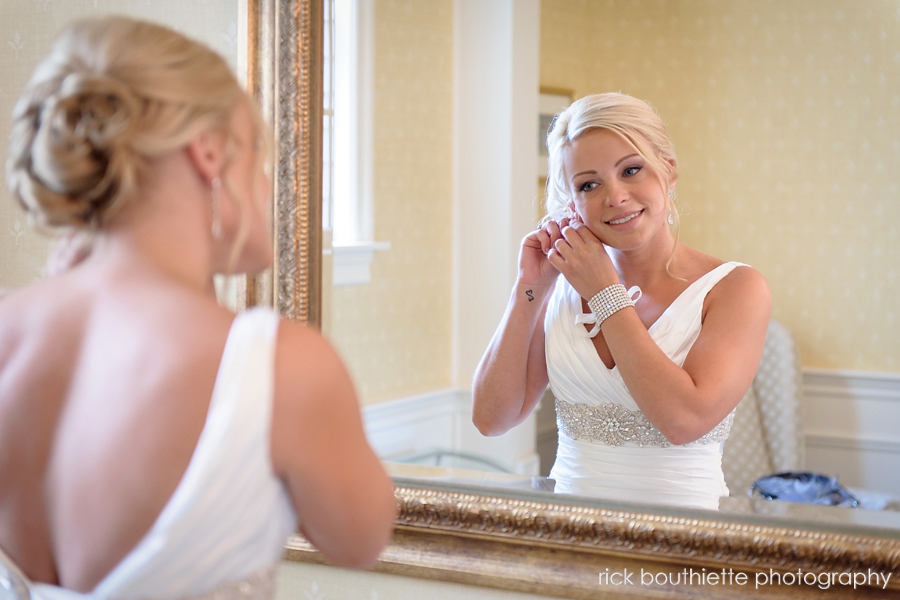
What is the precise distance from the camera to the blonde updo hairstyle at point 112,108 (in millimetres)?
709

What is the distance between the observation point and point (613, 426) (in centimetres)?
145

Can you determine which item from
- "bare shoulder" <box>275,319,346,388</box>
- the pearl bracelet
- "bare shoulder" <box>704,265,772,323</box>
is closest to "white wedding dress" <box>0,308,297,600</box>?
"bare shoulder" <box>275,319,346,388</box>

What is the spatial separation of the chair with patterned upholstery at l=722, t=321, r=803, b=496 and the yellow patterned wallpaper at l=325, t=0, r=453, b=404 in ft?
1.75

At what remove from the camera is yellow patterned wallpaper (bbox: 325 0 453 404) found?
5.43ft

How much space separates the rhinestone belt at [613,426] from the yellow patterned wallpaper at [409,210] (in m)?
0.26

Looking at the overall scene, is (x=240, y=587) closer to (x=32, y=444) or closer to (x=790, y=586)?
(x=32, y=444)

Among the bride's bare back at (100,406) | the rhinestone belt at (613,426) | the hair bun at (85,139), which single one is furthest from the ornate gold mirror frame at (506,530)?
the hair bun at (85,139)

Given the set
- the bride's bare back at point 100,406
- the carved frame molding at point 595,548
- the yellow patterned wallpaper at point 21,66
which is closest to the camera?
the bride's bare back at point 100,406

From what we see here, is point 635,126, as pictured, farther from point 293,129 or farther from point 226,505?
point 226,505

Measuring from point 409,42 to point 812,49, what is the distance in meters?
0.72

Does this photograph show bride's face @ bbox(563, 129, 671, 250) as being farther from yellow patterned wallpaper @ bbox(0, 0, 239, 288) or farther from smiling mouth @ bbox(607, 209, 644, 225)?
yellow patterned wallpaper @ bbox(0, 0, 239, 288)

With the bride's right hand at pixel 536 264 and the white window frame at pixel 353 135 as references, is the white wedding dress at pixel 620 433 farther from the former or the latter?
the white window frame at pixel 353 135

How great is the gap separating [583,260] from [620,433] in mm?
294

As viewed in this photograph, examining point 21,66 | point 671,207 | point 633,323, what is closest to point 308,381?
point 633,323
